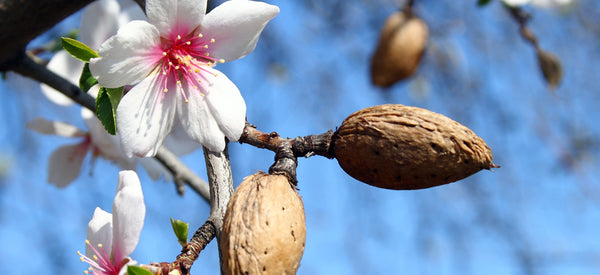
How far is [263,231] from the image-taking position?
2.76 feet

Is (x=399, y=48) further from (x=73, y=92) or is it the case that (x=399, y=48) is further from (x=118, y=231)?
(x=118, y=231)

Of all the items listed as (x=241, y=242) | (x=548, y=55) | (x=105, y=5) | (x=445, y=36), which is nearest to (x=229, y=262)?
(x=241, y=242)

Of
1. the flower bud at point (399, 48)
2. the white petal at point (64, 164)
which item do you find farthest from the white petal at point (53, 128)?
the flower bud at point (399, 48)

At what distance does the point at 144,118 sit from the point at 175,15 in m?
0.19

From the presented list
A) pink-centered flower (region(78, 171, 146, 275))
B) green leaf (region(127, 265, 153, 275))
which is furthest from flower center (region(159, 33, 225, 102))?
green leaf (region(127, 265, 153, 275))

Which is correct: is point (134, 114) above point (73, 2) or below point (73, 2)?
below

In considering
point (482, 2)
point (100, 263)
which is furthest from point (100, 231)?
point (482, 2)

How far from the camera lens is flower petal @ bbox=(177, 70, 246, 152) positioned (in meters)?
1.00

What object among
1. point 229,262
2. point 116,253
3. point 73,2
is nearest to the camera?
point 229,262

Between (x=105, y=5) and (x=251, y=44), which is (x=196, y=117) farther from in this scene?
(x=105, y=5)

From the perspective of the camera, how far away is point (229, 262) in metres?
0.83

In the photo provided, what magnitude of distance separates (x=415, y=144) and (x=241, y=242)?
30cm

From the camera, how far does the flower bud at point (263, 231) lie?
0.82 m

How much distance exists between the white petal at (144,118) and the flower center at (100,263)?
180 millimetres
